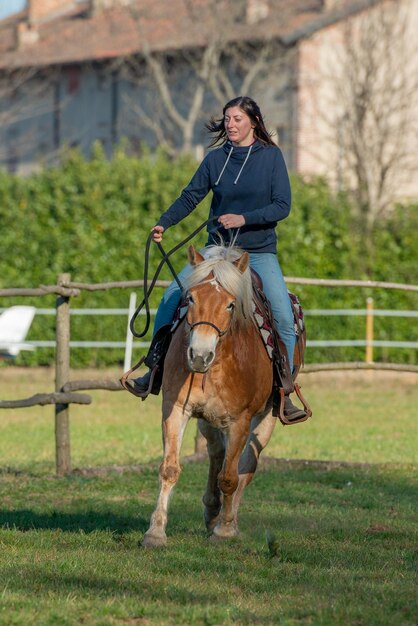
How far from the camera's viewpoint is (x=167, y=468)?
→ 745 cm

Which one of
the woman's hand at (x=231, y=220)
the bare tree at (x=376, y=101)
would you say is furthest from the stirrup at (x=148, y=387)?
the bare tree at (x=376, y=101)

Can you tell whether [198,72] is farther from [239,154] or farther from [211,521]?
[211,521]

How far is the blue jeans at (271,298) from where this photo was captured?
26.1ft

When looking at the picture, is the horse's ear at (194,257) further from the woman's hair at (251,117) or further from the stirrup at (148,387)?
the woman's hair at (251,117)

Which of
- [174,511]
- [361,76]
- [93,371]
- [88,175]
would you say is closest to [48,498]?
[174,511]

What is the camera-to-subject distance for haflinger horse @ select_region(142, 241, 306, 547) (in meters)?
7.18

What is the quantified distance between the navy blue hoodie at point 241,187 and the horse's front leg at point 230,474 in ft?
4.12

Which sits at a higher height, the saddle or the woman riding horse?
the woman riding horse

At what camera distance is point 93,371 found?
22734mm

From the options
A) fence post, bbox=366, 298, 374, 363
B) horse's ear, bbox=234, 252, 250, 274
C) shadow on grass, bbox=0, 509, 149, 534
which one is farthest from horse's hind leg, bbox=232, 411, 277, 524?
fence post, bbox=366, 298, 374, 363

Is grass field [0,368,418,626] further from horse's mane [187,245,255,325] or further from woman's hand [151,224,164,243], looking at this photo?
woman's hand [151,224,164,243]

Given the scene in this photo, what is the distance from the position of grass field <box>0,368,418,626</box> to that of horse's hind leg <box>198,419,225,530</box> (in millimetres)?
136

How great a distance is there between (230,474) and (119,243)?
52.8 feet

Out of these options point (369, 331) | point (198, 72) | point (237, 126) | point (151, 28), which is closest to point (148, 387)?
point (237, 126)
